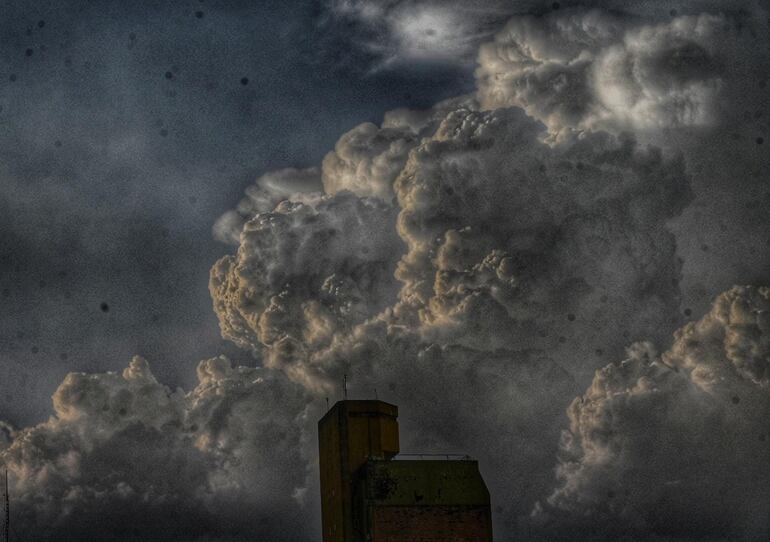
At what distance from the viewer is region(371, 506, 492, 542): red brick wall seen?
7262 centimetres

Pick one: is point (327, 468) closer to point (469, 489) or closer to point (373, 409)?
point (373, 409)

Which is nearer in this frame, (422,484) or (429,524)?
(429,524)

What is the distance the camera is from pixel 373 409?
76.7 m

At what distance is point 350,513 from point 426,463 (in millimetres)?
6692

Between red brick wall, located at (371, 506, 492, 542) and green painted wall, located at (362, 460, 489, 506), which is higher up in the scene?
green painted wall, located at (362, 460, 489, 506)

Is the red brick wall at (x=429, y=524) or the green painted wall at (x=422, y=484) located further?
the green painted wall at (x=422, y=484)

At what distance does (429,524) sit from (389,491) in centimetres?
363

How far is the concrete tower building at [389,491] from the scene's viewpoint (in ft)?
239

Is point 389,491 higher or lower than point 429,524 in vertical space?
higher

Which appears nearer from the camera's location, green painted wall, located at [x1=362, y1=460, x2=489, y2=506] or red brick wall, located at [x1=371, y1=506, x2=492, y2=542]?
red brick wall, located at [x1=371, y1=506, x2=492, y2=542]

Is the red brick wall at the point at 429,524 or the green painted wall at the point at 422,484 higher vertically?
the green painted wall at the point at 422,484

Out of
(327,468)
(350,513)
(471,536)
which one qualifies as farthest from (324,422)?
(471,536)

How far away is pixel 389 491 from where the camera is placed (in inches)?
2884

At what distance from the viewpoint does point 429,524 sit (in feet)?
239
